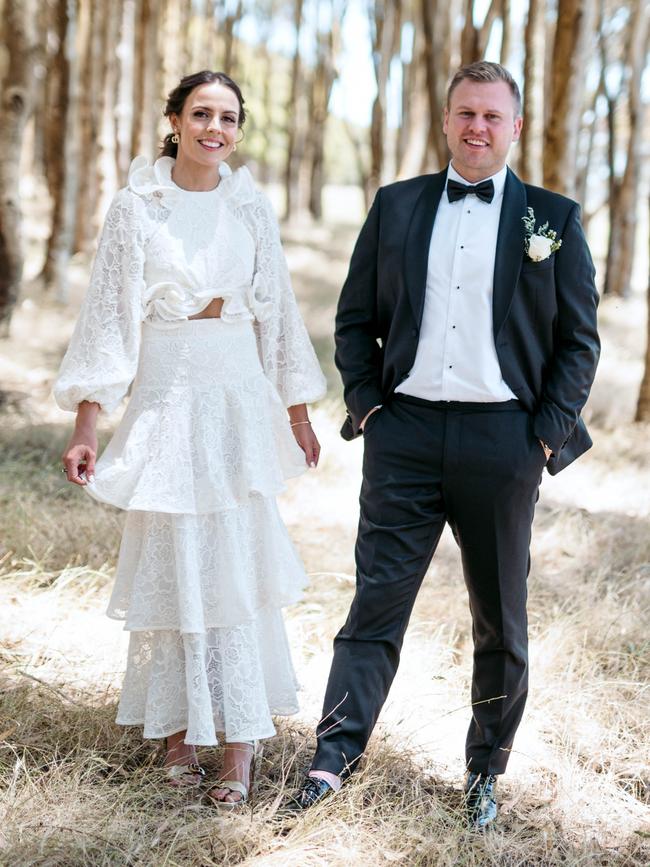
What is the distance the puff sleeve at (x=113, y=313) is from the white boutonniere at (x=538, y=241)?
125 cm

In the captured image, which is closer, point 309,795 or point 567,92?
point 309,795

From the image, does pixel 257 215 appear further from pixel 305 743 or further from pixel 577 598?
pixel 577 598

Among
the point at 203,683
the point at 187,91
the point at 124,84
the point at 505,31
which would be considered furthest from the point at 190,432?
the point at 124,84

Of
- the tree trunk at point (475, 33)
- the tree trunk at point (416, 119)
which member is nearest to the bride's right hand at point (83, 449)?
the tree trunk at point (416, 119)

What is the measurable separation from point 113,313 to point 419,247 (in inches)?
40.4

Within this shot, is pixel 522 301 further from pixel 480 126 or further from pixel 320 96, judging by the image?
pixel 320 96

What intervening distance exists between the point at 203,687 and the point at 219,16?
31.9 metres

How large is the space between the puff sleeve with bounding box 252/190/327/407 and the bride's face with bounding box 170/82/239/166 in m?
0.25

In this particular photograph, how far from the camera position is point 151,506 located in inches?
141

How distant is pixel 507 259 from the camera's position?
344cm

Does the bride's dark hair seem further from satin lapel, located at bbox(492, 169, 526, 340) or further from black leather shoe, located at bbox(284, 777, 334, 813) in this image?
black leather shoe, located at bbox(284, 777, 334, 813)

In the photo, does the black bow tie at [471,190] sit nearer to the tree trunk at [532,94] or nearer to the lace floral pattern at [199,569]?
the lace floral pattern at [199,569]

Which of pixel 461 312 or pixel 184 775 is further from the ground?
pixel 461 312

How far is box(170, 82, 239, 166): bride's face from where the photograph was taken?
3668 mm
